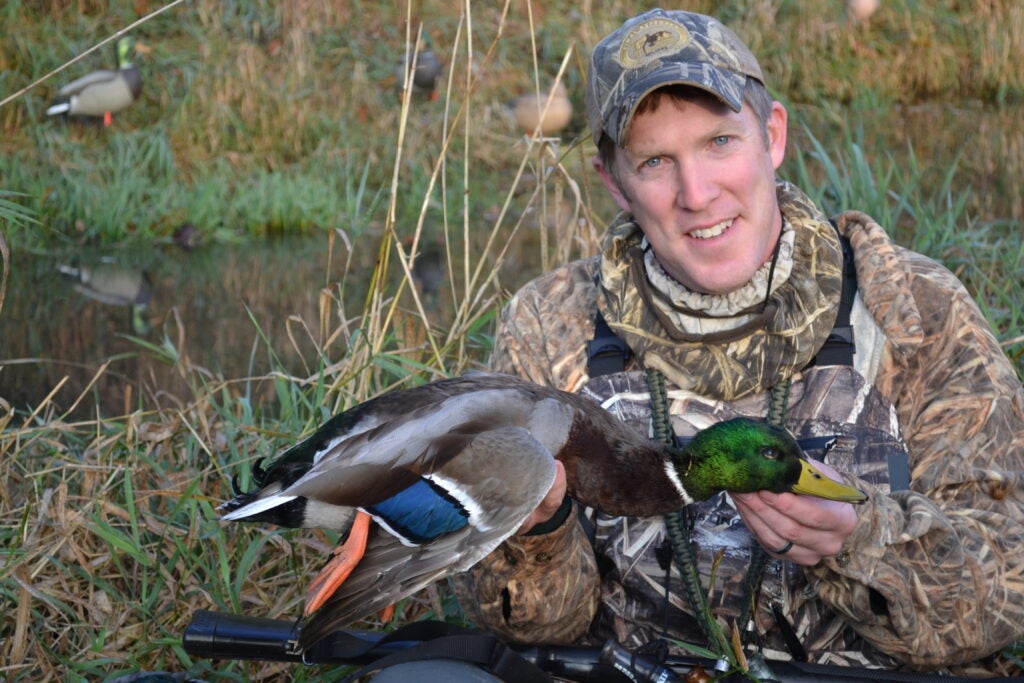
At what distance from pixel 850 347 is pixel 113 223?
663 cm

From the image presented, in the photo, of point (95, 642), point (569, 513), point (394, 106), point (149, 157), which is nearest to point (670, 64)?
point (569, 513)

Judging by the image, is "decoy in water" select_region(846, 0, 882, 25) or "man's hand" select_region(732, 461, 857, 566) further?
"decoy in water" select_region(846, 0, 882, 25)

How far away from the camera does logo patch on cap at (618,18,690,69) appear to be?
262 cm

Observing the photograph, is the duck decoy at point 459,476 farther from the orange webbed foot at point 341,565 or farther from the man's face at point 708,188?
the man's face at point 708,188

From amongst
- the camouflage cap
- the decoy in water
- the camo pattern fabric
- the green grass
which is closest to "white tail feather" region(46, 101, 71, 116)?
the green grass

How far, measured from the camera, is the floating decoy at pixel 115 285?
6.80 metres

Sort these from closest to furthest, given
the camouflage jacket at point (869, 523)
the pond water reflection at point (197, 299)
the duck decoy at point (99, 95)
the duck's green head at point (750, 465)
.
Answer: the duck's green head at point (750, 465) < the camouflage jacket at point (869, 523) < the pond water reflection at point (197, 299) < the duck decoy at point (99, 95)

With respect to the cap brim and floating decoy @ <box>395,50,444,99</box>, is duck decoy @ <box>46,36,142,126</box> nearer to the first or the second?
floating decoy @ <box>395,50,444,99</box>

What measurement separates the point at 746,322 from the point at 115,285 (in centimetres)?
532

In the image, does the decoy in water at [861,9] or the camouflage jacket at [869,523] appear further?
the decoy in water at [861,9]

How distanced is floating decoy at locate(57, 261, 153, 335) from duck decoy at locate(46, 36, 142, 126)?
2.06 m

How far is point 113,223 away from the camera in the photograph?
838 centimetres

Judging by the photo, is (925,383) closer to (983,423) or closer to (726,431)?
(983,423)

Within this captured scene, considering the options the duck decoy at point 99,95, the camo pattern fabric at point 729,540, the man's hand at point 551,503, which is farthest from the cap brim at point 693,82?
the duck decoy at point 99,95
